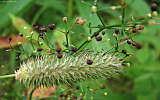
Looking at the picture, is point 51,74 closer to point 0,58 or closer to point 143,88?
point 0,58

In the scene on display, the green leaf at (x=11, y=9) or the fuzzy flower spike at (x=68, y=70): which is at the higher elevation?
the green leaf at (x=11, y=9)

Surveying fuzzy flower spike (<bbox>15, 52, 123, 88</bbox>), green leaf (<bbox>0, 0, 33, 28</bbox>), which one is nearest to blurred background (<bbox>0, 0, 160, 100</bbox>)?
green leaf (<bbox>0, 0, 33, 28</bbox>)

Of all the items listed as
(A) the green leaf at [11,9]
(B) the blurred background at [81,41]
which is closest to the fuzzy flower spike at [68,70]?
(B) the blurred background at [81,41]

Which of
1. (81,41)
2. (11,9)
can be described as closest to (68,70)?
(81,41)

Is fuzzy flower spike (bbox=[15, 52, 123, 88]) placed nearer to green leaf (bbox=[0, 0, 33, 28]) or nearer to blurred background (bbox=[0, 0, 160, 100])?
blurred background (bbox=[0, 0, 160, 100])

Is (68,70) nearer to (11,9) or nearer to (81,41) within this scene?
(81,41)

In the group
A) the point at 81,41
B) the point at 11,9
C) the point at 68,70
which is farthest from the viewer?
the point at 11,9

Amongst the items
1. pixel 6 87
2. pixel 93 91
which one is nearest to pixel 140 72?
pixel 93 91

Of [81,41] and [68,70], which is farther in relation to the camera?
[81,41]

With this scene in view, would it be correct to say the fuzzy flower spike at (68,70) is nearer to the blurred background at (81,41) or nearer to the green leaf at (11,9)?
the blurred background at (81,41)
